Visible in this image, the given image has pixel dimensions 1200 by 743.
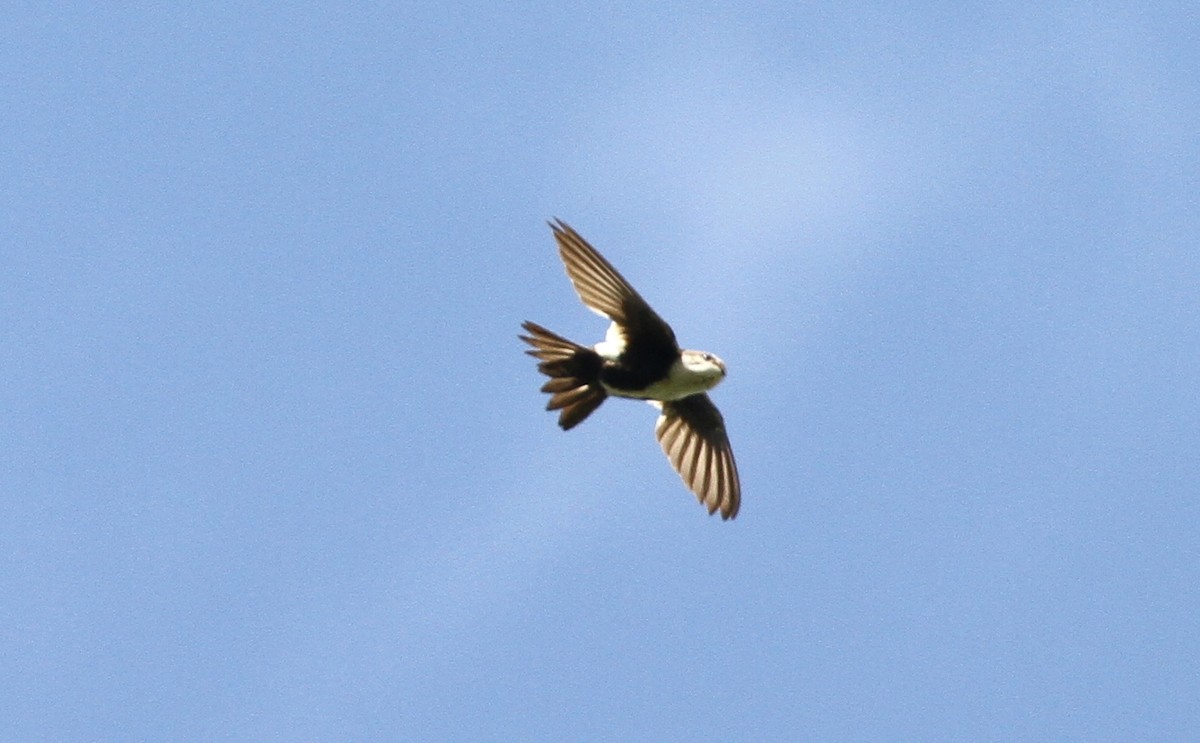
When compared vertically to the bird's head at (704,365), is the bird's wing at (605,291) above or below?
above

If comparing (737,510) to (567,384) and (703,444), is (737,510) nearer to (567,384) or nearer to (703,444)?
(703,444)

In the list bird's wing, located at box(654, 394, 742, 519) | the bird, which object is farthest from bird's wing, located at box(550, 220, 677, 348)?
bird's wing, located at box(654, 394, 742, 519)

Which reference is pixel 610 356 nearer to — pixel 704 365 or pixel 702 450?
pixel 704 365

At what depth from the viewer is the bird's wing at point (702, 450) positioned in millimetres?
13469

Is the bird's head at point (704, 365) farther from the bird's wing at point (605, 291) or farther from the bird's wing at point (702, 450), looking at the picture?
the bird's wing at point (702, 450)

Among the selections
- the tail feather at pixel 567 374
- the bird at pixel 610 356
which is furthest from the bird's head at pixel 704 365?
the tail feather at pixel 567 374

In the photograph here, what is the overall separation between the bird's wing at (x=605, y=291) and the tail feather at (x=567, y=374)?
289 mm

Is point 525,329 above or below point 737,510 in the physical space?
above

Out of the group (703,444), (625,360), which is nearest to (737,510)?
(703,444)

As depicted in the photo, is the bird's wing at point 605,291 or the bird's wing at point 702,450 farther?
the bird's wing at point 702,450

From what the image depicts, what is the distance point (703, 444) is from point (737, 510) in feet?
1.71

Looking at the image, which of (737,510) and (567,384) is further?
(737,510)

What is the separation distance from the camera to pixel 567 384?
12.2 meters

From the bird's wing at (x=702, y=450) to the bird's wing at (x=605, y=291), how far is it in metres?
1.28
